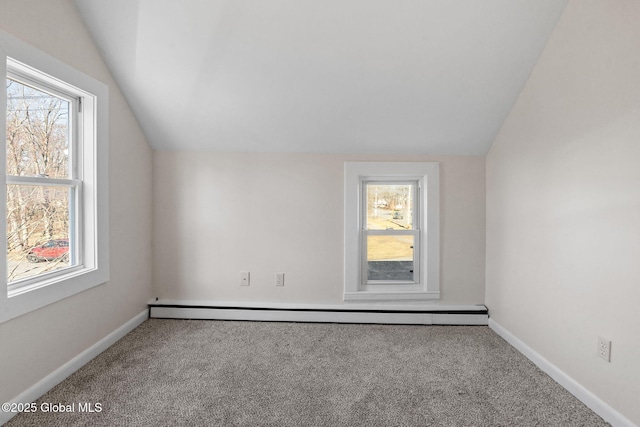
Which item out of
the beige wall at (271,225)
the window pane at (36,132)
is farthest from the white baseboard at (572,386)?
the window pane at (36,132)

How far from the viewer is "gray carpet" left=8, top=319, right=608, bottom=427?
64.2 inches

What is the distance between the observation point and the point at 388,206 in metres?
3.12

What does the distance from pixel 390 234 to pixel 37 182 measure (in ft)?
8.69

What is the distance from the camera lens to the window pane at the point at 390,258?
3098 mm

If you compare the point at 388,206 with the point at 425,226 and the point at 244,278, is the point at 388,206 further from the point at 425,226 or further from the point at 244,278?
the point at 244,278

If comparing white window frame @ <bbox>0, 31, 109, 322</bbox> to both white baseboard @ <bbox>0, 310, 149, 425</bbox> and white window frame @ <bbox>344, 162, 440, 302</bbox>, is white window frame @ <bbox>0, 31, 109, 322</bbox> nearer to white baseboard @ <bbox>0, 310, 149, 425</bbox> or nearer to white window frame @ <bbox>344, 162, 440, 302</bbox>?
white baseboard @ <bbox>0, 310, 149, 425</bbox>

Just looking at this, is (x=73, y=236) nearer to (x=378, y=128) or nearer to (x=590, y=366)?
(x=378, y=128)

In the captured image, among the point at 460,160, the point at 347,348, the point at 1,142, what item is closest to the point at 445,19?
the point at 460,160

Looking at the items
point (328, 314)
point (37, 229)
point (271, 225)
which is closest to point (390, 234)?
point (328, 314)

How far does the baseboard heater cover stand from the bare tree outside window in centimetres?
106

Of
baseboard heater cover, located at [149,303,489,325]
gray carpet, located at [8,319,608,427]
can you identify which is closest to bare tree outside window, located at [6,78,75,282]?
gray carpet, located at [8,319,608,427]

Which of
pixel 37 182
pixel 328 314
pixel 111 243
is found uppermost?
pixel 37 182

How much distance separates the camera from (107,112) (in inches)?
91.4

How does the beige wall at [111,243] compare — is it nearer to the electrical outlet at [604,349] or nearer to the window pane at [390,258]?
the window pane at [390,258]
